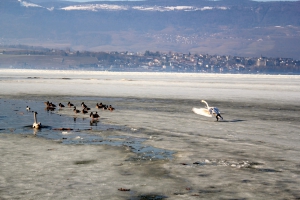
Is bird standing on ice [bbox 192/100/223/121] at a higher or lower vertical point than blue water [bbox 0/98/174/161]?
higher

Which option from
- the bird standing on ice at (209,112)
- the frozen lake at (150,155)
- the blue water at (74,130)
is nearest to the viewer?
the frozen lake at (150,155)

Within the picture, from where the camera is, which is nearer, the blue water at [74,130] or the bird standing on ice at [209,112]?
the blue water at [74,130]

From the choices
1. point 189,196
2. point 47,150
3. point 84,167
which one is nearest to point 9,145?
point 47,150

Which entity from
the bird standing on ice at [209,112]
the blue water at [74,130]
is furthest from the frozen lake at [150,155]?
the bird standing on ice at [209,112]

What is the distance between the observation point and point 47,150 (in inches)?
739

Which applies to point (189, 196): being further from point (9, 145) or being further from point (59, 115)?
point (59, 115)

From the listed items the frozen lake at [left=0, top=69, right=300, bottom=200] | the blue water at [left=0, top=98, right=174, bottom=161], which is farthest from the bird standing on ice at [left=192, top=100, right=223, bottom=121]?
the blue water at [left=0, top=98, right=174, bottom=161]

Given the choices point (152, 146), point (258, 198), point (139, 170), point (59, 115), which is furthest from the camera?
point (59, 115)

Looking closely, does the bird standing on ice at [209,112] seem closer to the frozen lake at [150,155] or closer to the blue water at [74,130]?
the frozen lake at [150,155]

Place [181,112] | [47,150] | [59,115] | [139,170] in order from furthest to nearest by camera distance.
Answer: [181,112], [59,115], [47,150], [139,170]

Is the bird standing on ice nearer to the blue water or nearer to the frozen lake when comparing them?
the frozen lake

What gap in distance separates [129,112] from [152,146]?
11.7 m

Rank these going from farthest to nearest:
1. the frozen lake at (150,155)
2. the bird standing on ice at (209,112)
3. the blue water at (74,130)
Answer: the bird standing on ice at (209,112)
the blue water at (74,130)
the frozen lake at (150,155)

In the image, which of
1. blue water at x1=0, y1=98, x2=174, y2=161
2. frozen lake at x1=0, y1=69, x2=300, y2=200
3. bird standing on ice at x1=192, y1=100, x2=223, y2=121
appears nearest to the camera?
frozen lake at x1=0, y1=69, x2=300, y2=200
